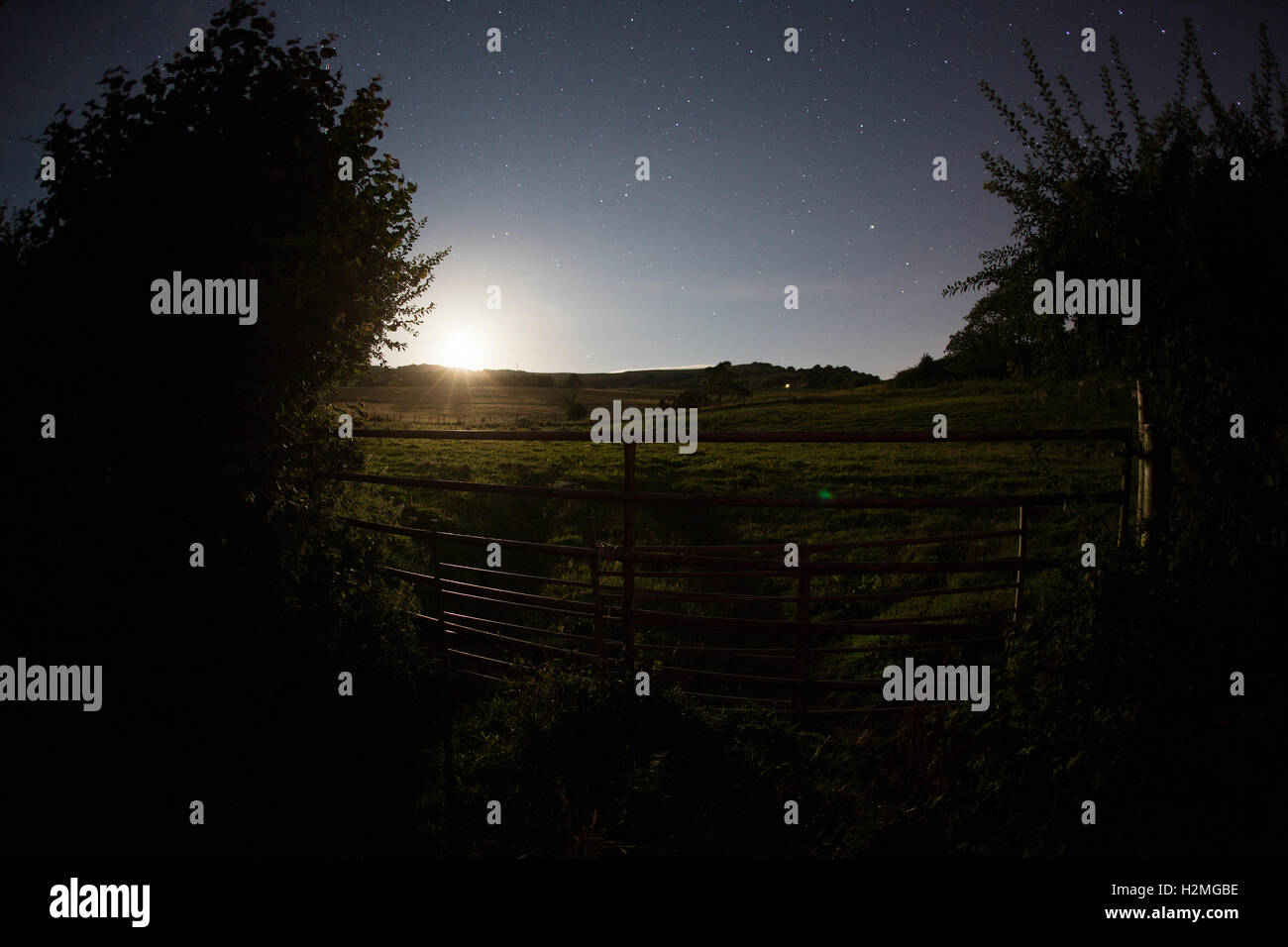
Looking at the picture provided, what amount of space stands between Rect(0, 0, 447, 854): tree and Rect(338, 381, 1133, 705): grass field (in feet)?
4.17

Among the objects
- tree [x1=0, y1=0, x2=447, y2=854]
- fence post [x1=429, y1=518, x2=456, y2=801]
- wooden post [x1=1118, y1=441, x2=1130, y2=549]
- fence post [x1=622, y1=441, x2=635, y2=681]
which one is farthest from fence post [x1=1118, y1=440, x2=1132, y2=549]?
tree [x1=0, y1=0, x2=447, y2=854]

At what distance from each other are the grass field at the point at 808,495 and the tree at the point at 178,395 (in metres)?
1.27

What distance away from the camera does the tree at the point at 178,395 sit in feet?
11.9

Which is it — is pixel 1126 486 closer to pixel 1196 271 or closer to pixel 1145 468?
pixel 1145 468

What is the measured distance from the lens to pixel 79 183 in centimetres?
379

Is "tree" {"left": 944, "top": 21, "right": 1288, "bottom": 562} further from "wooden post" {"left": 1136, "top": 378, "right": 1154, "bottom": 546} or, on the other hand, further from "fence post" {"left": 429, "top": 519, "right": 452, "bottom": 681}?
"fence post" {"left": 429, "top": 519, "right": 452, "bottom": 681}

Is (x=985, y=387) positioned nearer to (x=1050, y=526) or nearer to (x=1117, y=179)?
(x=1050, y=526)

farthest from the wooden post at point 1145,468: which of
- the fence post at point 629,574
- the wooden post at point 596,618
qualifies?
the wooden post at point 596,618

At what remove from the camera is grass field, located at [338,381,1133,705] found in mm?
5402

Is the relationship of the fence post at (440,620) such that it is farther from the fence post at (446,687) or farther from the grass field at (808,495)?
the grass field at (808,495)

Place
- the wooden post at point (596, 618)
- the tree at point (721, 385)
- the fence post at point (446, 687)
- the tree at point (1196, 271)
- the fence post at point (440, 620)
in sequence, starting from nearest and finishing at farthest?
the tree at point (1196, 271), the fence post at point (446, 687), the wooden post at point (596, 618), the fence post at point (440, 620), the tree at point (721, 385)

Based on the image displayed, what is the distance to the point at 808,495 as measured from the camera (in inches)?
314
